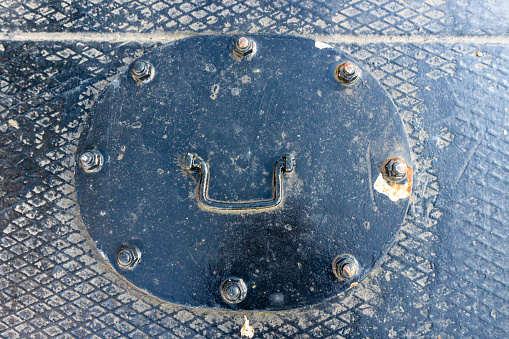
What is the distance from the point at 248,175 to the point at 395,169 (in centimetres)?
44

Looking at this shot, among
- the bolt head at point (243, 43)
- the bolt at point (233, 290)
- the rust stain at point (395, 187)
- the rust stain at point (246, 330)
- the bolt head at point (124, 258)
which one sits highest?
the bolt head at point (243, 43)

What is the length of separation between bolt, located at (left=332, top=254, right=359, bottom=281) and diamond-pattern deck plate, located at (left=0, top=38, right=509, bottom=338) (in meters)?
0.13

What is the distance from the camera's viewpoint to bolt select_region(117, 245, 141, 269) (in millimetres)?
954

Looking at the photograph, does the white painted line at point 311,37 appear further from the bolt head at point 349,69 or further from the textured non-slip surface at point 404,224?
the bolt head at point 349,69

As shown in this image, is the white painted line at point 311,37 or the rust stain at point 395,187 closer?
the rust stain at point 395,187

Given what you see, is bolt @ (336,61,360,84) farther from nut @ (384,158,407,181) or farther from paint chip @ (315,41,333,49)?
nut @ (384,158,407,181)

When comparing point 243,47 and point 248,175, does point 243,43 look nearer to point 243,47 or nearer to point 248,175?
point 243,47

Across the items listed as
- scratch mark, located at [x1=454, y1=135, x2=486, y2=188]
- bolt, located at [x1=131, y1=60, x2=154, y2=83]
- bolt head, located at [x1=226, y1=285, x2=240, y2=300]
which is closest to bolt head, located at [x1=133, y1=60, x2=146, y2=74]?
bolt, located at [x1=131, y1=60, x2=154, y2=83]

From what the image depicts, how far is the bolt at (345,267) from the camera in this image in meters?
0.94

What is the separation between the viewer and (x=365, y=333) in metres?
1.03

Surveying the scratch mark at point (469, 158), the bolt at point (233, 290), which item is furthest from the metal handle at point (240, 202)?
the scratch mark at point (469, 158)

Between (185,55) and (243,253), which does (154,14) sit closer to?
(185,55)

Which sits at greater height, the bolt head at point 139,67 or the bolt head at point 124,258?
the bolt head at point 139,67

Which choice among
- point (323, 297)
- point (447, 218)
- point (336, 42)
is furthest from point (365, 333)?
point (336, 42)
